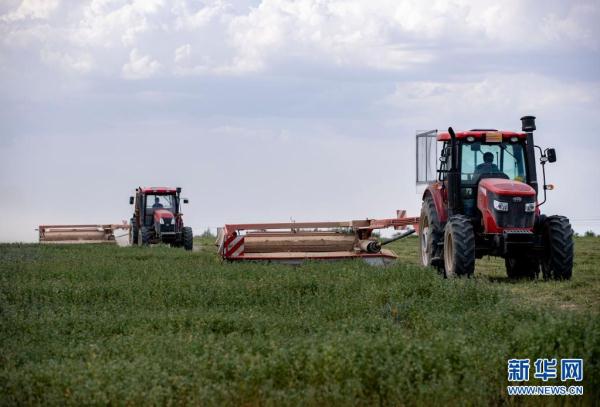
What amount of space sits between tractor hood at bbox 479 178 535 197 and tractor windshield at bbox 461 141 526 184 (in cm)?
43

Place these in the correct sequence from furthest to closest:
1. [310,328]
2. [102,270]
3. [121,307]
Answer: [102,270]
[121,307]
[310,328]

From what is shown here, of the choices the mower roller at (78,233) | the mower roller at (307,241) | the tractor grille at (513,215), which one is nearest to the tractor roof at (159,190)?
the mower roller at (78,233)

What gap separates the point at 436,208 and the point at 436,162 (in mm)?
876

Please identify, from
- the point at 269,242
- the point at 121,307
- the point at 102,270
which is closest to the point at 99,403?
the point at 121,307

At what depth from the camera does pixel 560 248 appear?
16.9 m

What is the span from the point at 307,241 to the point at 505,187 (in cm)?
576

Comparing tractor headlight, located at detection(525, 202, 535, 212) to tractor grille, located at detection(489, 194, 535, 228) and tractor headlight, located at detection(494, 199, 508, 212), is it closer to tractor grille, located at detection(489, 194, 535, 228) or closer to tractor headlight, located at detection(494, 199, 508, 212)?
tractor grille, located at detection(489, 194, 535, 228)

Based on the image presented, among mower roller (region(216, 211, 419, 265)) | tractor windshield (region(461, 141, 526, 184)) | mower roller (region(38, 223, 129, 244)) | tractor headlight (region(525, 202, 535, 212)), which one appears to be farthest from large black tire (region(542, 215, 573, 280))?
mower roller (region(38, 223, 129, 244))

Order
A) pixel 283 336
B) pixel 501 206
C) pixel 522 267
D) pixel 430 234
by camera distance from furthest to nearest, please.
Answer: pixel 522 267 < pixel 430 234 < pixel 501 206 < pixel 283 336

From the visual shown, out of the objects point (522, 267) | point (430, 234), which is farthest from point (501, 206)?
point (522, 267)

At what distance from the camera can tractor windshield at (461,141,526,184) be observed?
58.5 feet

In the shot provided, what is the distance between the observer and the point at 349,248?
70.5 ft

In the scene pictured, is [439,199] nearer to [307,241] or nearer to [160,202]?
[307,241]

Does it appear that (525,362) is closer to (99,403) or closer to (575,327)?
(575,327)
